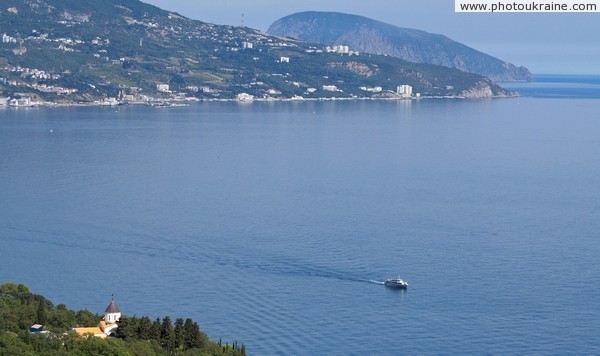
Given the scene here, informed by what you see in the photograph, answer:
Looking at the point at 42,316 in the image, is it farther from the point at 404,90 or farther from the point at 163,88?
the point at 404,90

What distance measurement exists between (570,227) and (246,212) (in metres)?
6.58

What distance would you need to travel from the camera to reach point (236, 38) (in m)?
92.3

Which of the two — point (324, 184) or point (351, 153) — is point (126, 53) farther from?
point (324, 184)

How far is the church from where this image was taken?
51.2 feet

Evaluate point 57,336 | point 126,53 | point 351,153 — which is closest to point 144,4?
point 126,53

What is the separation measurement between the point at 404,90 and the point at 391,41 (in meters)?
66.3

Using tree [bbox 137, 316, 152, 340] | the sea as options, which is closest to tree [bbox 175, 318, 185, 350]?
tree [bbox 137, 316, 152, 340]

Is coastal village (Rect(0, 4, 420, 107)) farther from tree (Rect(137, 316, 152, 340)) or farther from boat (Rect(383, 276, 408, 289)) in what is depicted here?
tree (Rect(137, 316, 152, 340))

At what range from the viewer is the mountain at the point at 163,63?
226 ft

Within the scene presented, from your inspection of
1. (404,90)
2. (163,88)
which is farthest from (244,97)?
(404,90)

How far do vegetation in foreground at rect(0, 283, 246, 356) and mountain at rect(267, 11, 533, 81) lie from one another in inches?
4746

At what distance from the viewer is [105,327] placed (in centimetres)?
1594

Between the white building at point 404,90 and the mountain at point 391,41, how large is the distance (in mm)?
52526

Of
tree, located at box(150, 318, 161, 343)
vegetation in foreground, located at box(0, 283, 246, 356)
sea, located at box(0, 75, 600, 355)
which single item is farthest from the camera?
sea, located at box(0, 75, 600, 355)
